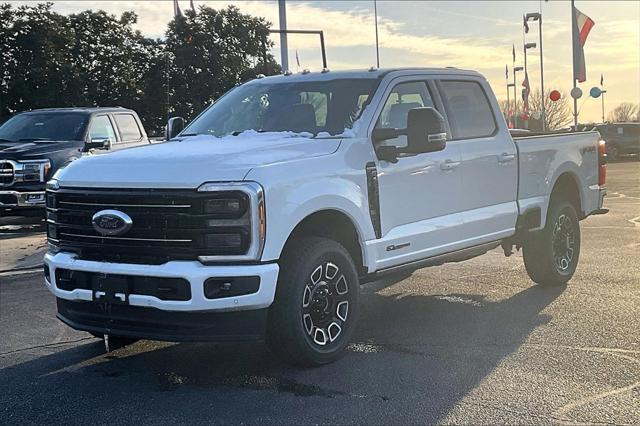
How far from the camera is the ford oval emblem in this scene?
4781 millimetres

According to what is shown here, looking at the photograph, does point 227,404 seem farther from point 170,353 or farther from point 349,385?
point 170,353

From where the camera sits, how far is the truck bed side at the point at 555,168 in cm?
737

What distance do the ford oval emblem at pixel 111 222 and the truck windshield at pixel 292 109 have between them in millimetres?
1602

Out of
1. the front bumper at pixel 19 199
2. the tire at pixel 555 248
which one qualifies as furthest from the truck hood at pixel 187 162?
the front bumper at pixel 19 199

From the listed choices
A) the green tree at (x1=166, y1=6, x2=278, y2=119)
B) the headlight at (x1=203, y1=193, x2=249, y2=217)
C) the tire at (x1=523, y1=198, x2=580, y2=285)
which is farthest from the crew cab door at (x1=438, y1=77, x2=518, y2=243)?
the green tree at (x1=166, y1=6, x2=278, y2=119)

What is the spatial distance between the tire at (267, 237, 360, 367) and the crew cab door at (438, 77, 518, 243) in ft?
5.19

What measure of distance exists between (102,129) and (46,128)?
984 millimetres

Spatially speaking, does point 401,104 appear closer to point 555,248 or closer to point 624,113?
point 555,248

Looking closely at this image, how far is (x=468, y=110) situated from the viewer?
7020mm

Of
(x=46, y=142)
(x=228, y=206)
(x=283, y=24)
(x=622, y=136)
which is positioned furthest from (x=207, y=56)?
(x=228, y=206)

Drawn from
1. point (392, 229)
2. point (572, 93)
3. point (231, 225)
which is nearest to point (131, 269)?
point (231, 225)

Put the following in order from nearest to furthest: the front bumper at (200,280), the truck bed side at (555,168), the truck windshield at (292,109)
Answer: the front bumper at (200,280)
the truck windshield at (292,109)
the truck bed side at (555,168)

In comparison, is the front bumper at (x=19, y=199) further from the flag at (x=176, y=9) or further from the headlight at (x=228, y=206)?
the flag at (x=176, y=9)

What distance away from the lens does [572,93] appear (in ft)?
105
